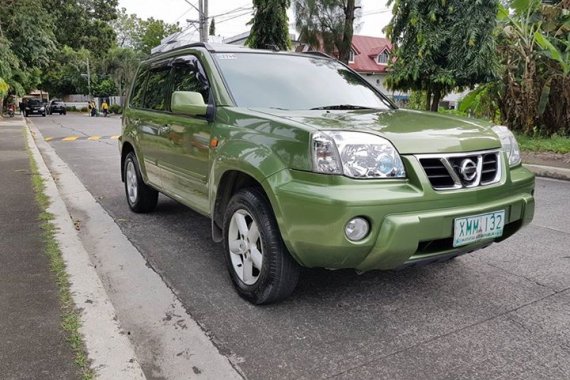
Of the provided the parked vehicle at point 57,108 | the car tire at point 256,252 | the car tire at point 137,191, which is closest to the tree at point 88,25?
the parked vehicle at point 57,108

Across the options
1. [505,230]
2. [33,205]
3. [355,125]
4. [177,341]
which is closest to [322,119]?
[355,125]

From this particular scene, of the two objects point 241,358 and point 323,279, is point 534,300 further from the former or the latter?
point 241,358

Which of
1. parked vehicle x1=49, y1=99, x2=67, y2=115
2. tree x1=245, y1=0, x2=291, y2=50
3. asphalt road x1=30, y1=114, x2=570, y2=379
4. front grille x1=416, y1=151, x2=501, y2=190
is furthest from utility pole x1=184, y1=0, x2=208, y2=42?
parked vehicle x1=49, y1=99, x2=67, y2=115

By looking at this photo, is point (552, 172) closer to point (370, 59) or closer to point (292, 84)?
→ point (292, 84)

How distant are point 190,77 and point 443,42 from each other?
1026 centimetres

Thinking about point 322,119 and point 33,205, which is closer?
point 322,119

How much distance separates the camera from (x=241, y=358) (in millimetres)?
2615

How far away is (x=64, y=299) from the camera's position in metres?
3.16

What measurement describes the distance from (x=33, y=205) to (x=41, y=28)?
22.5 metres

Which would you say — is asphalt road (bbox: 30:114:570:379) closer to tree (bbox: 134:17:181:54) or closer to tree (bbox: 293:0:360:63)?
tree (bbox: 293:0:360:63)

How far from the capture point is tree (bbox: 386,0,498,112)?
12266mm

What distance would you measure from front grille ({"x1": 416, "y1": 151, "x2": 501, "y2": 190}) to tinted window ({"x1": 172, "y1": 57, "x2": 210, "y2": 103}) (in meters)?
1.84

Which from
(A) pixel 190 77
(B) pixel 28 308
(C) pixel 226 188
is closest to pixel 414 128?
(C) pixel 226 188

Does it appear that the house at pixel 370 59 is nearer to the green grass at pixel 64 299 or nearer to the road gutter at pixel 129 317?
the green grass at pixel 64 299
